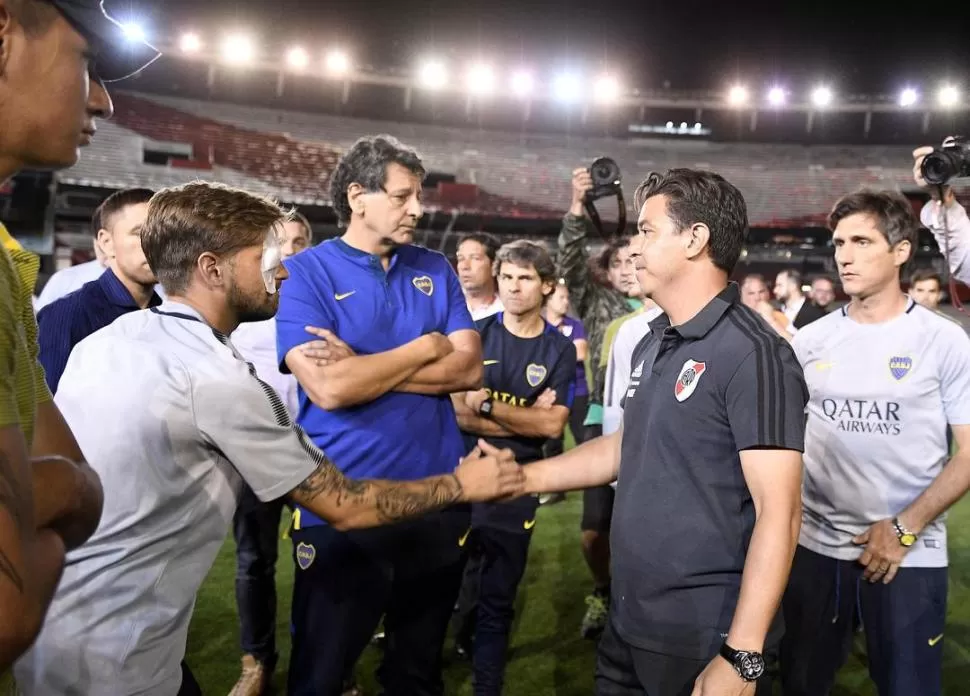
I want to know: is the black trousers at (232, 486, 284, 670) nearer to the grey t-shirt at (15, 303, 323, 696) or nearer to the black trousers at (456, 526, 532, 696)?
the black trousers at (456, 526, 532, 696)

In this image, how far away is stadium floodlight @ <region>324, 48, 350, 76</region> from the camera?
31.7m

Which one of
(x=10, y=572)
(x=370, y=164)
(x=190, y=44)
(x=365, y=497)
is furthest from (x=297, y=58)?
(x=10, y=572)

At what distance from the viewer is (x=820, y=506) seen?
9.76ft

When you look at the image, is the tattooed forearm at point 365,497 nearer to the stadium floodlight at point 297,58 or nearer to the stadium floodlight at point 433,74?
the stadium floodlight at point 297,58

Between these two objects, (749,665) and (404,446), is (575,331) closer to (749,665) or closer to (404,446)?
(404,446)

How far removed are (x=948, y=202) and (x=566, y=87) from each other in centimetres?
3249

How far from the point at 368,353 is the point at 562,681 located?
93.4 inches

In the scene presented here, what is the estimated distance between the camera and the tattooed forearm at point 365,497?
2.02 m

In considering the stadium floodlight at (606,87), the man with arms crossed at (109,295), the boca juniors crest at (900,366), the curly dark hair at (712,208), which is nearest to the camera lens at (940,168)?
the boca juniors crest at (900,366)

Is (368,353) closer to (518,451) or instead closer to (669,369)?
(669,369)

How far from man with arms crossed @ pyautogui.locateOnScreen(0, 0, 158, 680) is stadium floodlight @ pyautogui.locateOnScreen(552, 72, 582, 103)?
34.6 metres

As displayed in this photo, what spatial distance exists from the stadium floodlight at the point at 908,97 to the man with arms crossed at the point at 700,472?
36.2m

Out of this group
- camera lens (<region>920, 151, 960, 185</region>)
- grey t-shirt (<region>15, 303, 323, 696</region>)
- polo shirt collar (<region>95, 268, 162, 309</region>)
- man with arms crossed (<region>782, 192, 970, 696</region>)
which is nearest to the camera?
grey t-shirt (<region>15, 303, 323, 696</region>)

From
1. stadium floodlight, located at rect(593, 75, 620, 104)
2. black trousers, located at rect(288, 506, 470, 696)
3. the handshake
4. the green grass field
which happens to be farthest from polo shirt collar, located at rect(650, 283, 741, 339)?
stadium floodlight, located at rect(593, 75, 620, 104)
